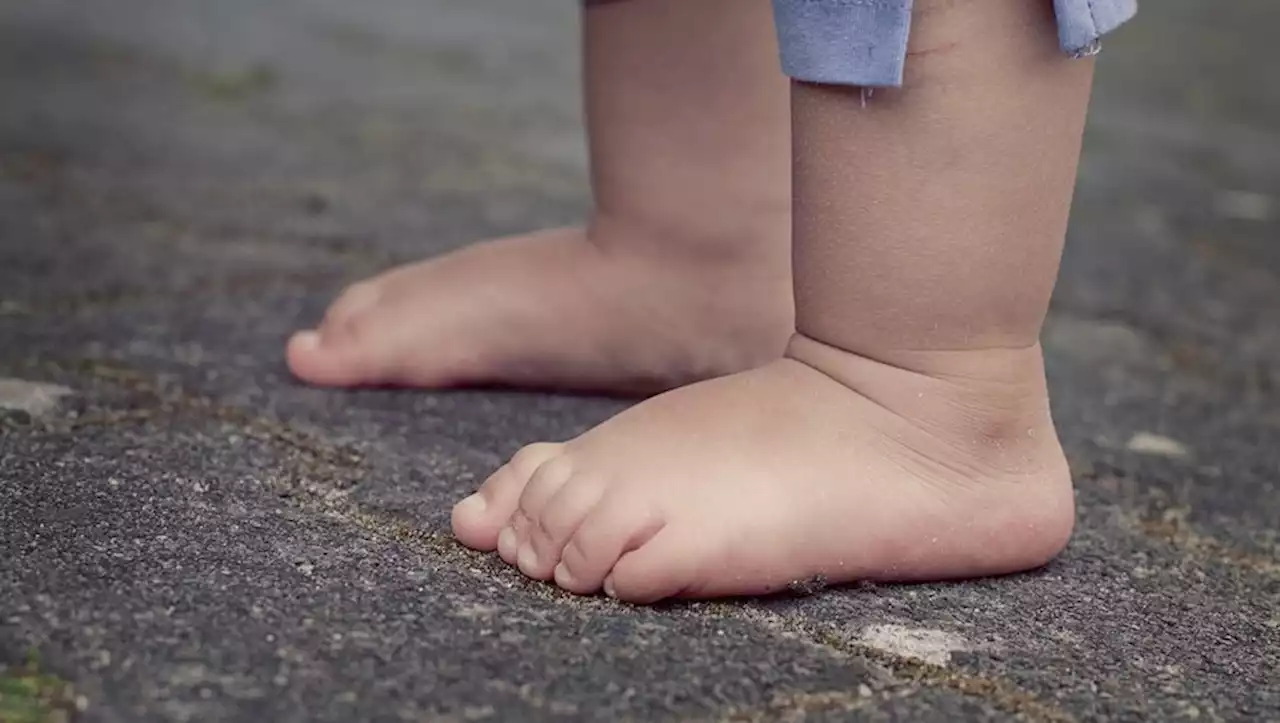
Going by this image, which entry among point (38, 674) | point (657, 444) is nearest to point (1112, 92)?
point (657, 444)

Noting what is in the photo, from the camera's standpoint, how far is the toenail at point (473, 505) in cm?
82

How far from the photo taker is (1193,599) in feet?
2.79

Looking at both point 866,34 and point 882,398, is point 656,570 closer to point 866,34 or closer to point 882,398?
point 882,398

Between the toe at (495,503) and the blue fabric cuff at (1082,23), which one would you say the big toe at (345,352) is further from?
the blue fabric cuff at (1082,23)

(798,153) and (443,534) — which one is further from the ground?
(798,153)

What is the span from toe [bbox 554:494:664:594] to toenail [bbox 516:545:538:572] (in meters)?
0.01

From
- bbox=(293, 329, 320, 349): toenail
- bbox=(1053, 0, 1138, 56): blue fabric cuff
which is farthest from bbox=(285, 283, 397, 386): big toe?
bbox=(1053, 0, 1138, 56): blue fabric cuff

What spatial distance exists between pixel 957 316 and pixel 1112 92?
224 cm

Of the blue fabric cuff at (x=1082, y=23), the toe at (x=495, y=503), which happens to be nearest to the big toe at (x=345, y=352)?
the toe at (x=495, y=503)

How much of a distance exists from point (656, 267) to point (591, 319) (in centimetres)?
6

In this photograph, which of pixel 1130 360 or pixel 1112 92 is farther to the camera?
pixel 1112 92

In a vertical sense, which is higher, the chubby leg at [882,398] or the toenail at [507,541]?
the chubby leg at [882,398]

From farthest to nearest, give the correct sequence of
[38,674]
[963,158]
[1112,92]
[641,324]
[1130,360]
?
[1112,92]
[1130,360]
[641,324]
[963,158]
[38,674]

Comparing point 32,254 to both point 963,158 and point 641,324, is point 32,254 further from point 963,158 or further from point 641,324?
point 963,158
